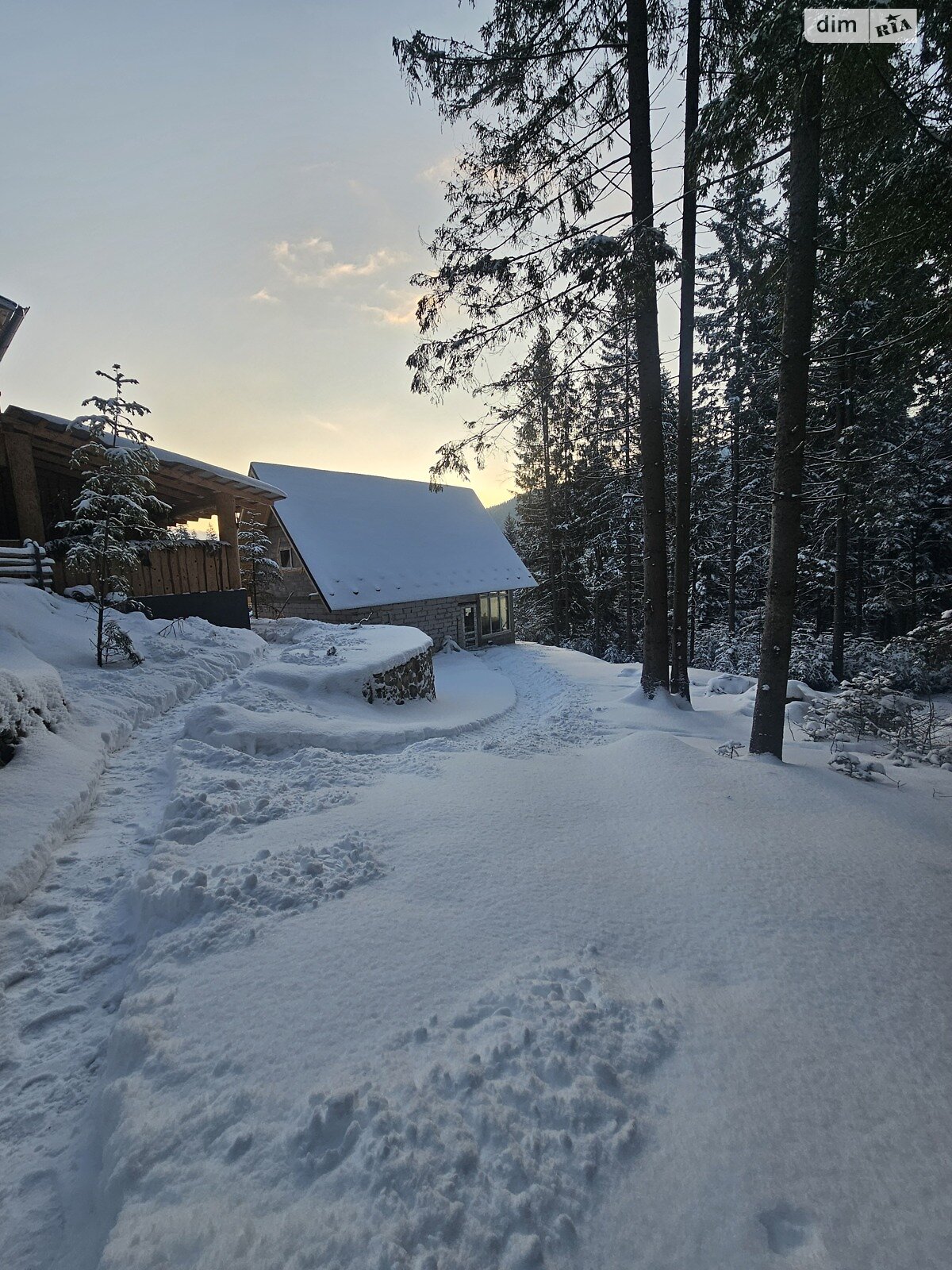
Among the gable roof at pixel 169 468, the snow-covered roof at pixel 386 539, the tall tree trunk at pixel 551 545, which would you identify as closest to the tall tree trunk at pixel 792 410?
the gable roof at pixel 169 468

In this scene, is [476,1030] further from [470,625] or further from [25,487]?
[470,625]

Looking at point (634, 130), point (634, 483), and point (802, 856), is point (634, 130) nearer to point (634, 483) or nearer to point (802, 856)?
point (802, 856)

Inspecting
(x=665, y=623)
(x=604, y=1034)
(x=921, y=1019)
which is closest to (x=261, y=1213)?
(x=604, y=1034)

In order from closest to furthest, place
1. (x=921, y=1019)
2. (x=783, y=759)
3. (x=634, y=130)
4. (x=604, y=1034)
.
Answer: (x=604, y=1034) → (x=921, y=1019) → (x=783, y=759) → (x=634, y=130)

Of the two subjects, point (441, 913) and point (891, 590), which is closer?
point (441, 913)

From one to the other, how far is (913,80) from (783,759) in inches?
245

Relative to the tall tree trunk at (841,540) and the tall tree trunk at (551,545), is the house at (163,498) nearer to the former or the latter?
the tall tree trunk at (841,540)

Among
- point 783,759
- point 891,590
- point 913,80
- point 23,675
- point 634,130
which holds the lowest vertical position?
point 783,759

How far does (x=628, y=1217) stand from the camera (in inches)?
55.8

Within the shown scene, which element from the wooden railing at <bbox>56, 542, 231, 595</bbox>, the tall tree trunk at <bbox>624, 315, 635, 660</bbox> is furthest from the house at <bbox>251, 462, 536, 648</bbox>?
the tall tree trunk at <bbox>624, 315, 635, 660</bbox>

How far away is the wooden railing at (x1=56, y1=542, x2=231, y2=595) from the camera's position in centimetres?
961

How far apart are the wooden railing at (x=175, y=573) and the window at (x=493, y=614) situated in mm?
9385

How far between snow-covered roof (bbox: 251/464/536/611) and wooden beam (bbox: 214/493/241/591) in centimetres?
340

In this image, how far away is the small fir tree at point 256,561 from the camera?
56.3 feet
